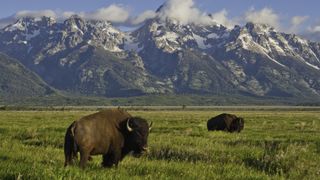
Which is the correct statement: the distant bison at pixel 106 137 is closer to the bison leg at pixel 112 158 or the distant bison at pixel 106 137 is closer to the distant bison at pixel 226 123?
the bison leg at pixel 112 158

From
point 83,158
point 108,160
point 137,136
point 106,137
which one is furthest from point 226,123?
point 83,158

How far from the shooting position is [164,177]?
48.2ft

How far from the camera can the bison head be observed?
57.8 ft

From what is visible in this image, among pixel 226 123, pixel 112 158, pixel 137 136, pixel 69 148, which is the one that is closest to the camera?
pixel 69 148

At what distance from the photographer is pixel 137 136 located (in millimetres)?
17672

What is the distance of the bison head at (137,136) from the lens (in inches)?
693

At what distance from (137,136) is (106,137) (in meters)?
1.03

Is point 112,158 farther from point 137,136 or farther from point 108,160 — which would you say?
point 137,136

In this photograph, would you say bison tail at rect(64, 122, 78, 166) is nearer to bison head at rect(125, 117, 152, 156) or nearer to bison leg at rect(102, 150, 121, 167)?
bison leg at rect(102, 150, 121, 167)

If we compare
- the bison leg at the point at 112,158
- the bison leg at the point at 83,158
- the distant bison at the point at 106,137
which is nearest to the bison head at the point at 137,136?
the distant bison at the point at 106,137

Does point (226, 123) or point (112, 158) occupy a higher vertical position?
point (112, 158)

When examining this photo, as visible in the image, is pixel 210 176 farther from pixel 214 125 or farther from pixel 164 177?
pixel 214 125

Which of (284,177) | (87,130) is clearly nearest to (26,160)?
(87,130)

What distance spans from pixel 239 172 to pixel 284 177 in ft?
4.78
